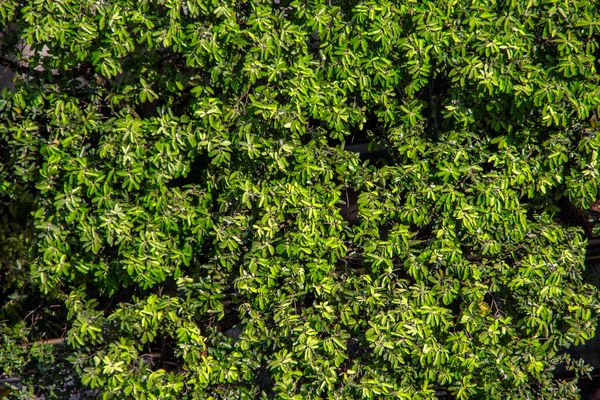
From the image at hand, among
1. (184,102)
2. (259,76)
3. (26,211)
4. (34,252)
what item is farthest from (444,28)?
(26,211)

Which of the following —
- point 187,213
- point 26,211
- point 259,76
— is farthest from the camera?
point 26,211

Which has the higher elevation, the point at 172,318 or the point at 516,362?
the point at 172,318

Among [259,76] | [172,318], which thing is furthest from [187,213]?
[259,76]

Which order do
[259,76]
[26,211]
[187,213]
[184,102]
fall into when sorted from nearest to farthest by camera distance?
[259,76]
[187,213]
[184,102]
[26,211]

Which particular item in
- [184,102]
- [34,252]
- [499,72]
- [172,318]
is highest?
[499,72]

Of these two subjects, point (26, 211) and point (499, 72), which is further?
point (26, 211)

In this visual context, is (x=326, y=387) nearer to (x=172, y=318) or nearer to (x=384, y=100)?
(x=172, y=318)
